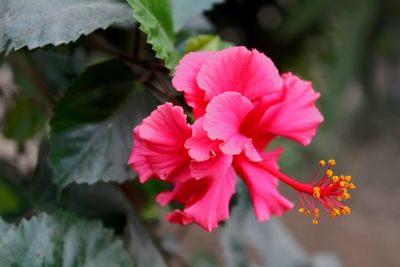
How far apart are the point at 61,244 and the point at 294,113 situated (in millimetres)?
256

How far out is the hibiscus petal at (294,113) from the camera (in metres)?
0.58

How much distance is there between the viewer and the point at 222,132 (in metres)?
0.51

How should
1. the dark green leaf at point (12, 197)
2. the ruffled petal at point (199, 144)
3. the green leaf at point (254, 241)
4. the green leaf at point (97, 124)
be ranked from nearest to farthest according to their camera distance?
the ruffled petal at point (199, 144) → the green leaf at point (97, 124) → the dark green leaf at point (12, 197) → the green leaf at point (254, 241)

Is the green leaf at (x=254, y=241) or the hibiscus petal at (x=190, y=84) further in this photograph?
the green leaf at (x=254, y=241)

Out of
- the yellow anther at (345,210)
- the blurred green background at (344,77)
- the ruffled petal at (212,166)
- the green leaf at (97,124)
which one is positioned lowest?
the blurred green background at (344,77)

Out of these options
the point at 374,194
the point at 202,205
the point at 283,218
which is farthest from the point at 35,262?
the point at 374,194

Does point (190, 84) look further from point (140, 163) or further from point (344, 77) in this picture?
point (344, 77)

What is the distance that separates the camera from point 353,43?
271 cm

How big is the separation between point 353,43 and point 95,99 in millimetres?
2242

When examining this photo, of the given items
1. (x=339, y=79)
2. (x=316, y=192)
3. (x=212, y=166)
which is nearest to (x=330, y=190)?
(x=316, y=192)

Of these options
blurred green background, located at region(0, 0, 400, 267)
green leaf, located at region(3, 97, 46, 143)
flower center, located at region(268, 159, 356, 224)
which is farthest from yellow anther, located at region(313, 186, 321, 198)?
blurred green background, located at region(0, 0, 400, 267)

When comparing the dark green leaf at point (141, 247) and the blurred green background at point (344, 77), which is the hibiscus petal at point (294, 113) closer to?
the dark green leaf at point (141, 247)

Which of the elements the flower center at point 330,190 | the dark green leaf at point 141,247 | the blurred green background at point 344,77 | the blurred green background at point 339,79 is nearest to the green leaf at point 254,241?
the dark green leaf at point 141,247

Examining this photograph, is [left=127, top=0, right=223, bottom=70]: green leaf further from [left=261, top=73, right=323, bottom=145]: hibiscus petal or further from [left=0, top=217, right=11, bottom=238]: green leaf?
[left=0, top=217, right=11, bottom=238]: green leaf
